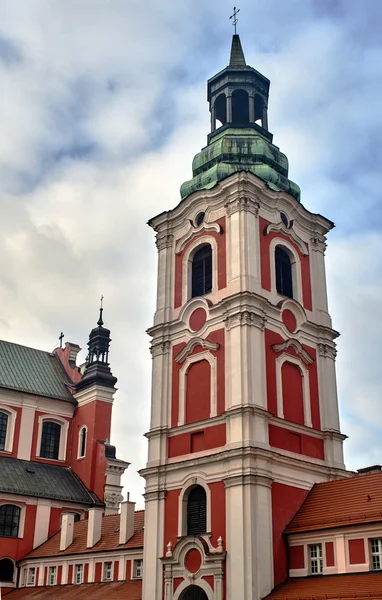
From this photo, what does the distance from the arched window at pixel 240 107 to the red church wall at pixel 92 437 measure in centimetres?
1849

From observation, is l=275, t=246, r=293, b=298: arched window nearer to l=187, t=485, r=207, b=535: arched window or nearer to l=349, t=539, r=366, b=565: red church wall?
l=187, t=485, r=207, b=535: arched window

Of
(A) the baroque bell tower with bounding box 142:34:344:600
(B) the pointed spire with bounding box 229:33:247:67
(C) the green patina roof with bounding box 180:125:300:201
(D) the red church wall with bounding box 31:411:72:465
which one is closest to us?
(A) the baroque bell tower with bounding box 142:34:344:600

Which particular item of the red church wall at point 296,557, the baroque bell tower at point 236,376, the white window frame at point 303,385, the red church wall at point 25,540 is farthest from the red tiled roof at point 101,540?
the white window frame at point 303,385

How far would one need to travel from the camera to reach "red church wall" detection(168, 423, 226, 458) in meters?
24.5

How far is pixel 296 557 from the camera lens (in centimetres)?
2255

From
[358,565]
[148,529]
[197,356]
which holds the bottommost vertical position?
[358,565]

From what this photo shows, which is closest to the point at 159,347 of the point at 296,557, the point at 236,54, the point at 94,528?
the point at 94,528

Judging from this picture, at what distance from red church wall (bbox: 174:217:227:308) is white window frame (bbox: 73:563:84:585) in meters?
11.7

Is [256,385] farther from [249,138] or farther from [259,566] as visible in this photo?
[249,138]

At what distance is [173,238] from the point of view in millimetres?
29812

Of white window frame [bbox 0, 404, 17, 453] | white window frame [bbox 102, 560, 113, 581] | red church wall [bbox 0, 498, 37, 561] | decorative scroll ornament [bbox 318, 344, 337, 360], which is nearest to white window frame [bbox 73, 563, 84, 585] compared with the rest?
white window frame [bbox 102, 560, 113, 581]

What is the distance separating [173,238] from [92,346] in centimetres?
1678

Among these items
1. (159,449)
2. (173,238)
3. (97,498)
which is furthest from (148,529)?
(97,498)

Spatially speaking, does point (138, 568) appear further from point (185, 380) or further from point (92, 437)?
point (92, 437)
